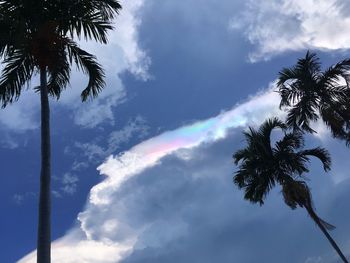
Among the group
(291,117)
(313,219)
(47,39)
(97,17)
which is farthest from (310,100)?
(47,39)

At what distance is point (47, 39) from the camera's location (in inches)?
517

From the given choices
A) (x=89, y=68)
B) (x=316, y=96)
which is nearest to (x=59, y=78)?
(x=89, y=68)

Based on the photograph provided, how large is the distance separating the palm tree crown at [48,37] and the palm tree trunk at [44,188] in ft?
2.32

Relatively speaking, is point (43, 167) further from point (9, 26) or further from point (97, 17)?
point (97, 17)

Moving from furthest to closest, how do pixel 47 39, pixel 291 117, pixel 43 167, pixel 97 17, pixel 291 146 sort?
pixel 291 146 < pixel 291 117 < pixel 97 17 < pixel 47 39 < pixel 43 167

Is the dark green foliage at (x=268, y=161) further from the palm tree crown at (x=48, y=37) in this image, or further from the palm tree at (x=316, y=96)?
the palm tree crown at (x=48, y=37)

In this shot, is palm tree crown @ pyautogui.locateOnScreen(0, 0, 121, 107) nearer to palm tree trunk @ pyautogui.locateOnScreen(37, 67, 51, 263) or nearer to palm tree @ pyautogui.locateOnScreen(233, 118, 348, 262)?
palm tree trunk @ pyautogui.locateOnScreen(37, 67, 51, 263)

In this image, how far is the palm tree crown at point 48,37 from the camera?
13.3 metres

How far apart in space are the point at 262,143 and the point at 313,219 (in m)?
5.67

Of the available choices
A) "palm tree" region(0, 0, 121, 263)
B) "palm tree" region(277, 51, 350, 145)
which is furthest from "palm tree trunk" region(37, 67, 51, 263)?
"palm tree" region(277, 51, 350, 145)

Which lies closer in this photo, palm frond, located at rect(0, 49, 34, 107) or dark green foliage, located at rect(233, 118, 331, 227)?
palm frond, located at rect(0, 49, 34, 107)

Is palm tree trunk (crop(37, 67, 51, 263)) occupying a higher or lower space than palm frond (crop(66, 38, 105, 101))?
lower

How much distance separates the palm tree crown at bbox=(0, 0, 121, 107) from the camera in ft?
43.6

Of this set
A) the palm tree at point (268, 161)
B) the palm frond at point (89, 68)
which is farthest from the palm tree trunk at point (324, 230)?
the palm frond at point (89, 68)
